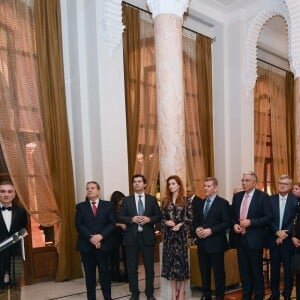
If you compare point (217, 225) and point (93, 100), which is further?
point (93, 100)

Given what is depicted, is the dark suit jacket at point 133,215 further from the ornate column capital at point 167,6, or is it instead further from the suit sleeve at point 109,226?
the ornate column capital at point 167,6

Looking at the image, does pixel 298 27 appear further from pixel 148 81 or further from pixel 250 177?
pixel 250 177

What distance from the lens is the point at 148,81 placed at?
778cm

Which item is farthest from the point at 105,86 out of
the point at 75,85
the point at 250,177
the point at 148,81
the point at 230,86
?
the point at 230,86

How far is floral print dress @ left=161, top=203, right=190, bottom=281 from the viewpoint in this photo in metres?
4.51

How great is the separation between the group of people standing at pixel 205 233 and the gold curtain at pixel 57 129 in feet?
5.39

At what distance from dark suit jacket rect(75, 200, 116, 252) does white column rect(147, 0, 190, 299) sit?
0.93m

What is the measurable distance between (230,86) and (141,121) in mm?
2641

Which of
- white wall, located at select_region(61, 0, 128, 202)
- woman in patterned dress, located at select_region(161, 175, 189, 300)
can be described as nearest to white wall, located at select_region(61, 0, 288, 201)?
white wall, located at select_region(61, 0, 128, 202)

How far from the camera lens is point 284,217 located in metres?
4.57

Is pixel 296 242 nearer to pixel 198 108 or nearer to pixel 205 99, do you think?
pixel 198 108

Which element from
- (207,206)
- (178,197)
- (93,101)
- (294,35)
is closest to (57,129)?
(93,101)

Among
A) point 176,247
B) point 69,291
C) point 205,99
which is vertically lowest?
point 69,291

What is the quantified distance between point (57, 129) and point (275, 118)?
23.3 feet
